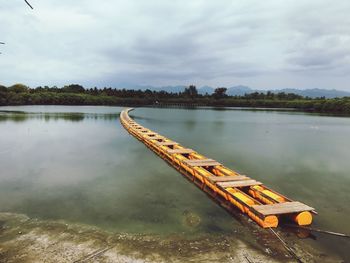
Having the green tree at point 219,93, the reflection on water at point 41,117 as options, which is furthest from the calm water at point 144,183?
the green tree at point 219,93

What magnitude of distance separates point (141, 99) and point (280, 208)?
95.8 meters

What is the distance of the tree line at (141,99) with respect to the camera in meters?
71.0

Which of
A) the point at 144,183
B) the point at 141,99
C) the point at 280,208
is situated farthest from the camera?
the point at 141,99

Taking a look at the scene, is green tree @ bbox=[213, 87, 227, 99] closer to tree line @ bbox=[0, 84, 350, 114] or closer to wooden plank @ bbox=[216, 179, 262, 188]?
tree line @ bbox=[0, 84, 350, 114]

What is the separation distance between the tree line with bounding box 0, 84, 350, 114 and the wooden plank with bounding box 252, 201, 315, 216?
70.4 metres

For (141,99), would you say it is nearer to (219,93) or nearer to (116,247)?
(219,93)

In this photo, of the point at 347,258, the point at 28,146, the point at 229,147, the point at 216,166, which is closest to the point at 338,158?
the point at 229,147

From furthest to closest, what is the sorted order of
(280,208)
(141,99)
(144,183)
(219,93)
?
(219,93), (141,99), (144,183), (280,208)

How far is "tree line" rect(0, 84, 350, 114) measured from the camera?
71.0 meters

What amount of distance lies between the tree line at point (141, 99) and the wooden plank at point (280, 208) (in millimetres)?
70430

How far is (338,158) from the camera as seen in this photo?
15.6m

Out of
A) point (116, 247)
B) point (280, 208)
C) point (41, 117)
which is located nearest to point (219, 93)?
point (41, 117)

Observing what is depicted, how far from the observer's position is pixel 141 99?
100375 mm

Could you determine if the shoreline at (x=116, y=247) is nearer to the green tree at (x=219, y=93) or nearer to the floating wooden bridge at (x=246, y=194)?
the floating wooden bridge at (x=246, y=194)
